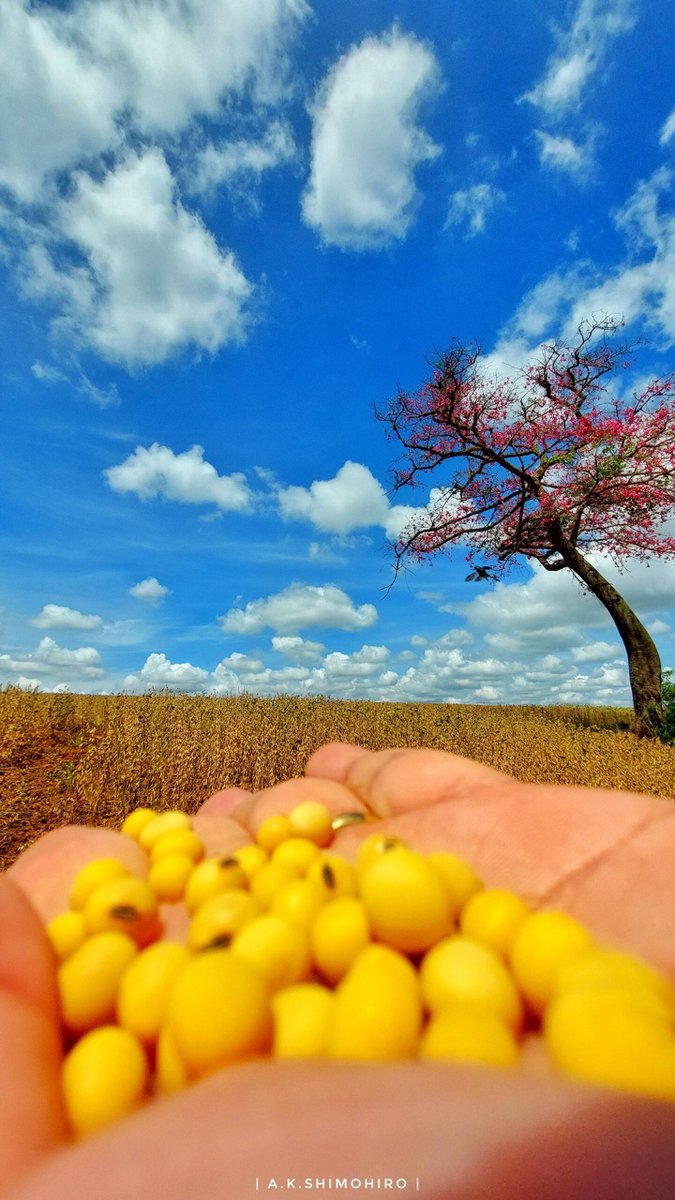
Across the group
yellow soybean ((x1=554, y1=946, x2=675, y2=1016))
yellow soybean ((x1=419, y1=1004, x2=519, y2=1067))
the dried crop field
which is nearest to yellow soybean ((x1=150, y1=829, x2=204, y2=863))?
yellow soybean ((x1=419, y1=1004, x2=519, y2=1067))

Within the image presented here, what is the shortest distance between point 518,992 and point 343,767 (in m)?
1.94

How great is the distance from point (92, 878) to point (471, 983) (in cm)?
132

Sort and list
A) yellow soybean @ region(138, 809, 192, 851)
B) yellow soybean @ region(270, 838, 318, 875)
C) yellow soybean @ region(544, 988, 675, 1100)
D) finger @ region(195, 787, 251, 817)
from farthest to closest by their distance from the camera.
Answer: finger @ region(195, 787, 251, 817) → yellow soybean @ region(138, 809, 192, 851) → yellow soybean @ region(270, 838, 318, 875) → yellow soybean @ region(544, 988, 675, 1100)

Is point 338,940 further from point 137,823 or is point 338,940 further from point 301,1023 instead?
point 137,823

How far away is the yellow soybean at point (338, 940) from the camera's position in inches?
69.0

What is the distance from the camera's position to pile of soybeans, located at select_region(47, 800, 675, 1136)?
1379mm

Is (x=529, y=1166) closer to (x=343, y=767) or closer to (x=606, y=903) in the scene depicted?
(x=606, y=903)

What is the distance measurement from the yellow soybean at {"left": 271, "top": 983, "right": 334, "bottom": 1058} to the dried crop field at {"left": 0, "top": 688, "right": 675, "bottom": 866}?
17.5 feet

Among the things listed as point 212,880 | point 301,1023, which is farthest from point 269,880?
point 301,1023

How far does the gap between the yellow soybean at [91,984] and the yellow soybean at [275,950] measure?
34 cm

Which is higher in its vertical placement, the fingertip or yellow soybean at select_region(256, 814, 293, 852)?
the fingertip

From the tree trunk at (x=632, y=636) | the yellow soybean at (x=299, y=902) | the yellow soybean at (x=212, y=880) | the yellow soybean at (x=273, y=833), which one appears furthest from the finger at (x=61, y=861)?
the tree trunk at (x=632, y=636)

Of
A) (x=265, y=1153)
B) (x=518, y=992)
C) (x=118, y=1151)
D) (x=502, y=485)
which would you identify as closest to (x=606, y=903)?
(x=518, y=992)

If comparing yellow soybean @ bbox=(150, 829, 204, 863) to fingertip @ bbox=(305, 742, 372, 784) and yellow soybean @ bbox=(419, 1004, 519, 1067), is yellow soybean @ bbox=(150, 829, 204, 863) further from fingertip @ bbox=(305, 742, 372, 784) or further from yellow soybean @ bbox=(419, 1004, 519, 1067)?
yellow soybean @ bbox=(419, 1004, 519, 1067)
